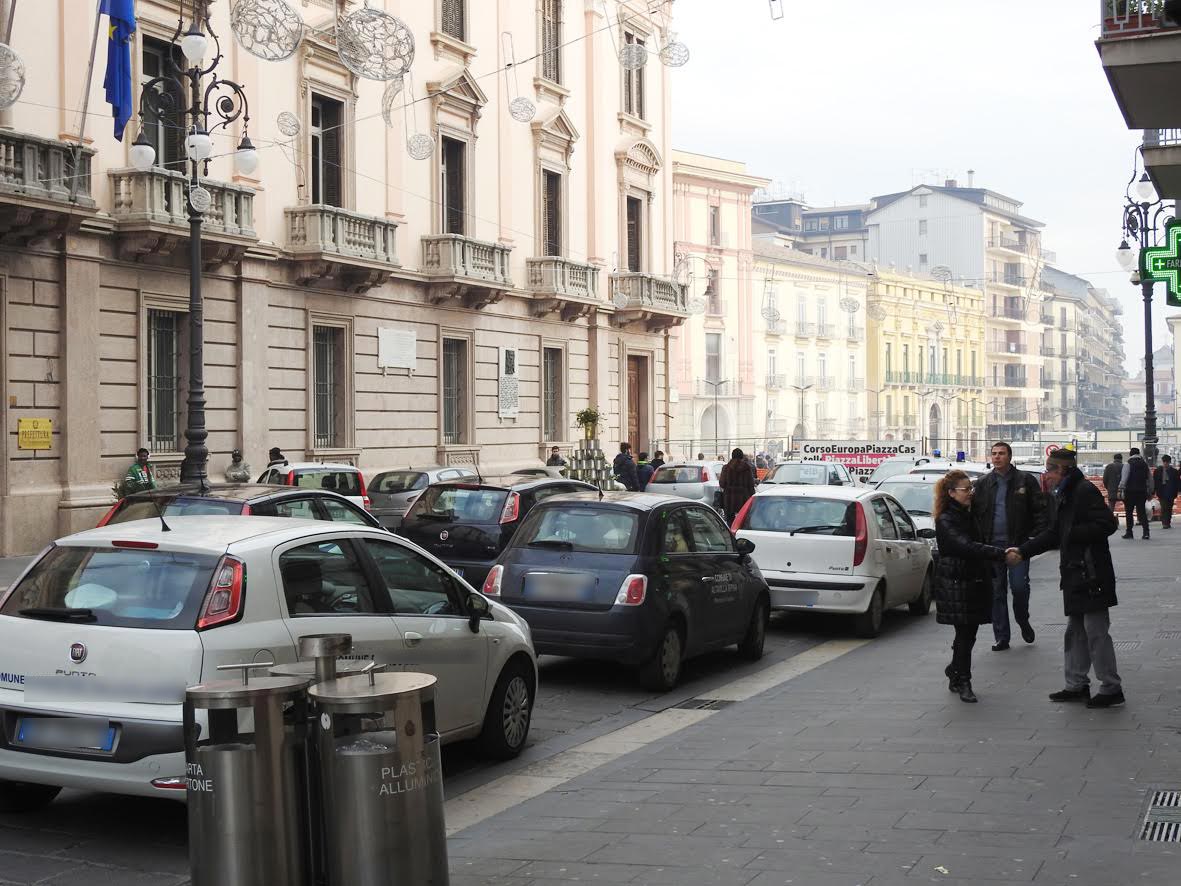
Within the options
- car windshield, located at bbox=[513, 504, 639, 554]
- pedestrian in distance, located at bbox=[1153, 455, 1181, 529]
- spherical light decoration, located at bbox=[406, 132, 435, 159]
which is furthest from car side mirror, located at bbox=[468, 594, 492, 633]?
pedestrian in distance, located at bbox=[1153, 455, 1181, 529]

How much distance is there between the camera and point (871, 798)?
24.3ft

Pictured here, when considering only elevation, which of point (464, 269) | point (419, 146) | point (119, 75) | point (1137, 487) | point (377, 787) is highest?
point (419, 146)

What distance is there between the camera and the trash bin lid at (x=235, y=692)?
5.03 meters

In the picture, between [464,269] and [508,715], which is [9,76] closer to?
[508,715]

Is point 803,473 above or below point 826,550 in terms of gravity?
above

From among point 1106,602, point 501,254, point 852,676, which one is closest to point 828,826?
point 1106,602

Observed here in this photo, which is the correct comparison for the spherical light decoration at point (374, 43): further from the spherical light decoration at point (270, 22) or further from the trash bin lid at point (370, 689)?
the trash bin lid at point (370, 689)

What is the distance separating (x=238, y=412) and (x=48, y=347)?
181 inches

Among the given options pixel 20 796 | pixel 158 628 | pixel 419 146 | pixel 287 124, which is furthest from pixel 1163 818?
pixel 419 146

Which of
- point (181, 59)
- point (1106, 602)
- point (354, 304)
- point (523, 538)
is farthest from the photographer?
point (354, 304)

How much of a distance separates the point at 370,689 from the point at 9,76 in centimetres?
1428

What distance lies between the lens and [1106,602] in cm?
994

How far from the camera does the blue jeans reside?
13438 mm

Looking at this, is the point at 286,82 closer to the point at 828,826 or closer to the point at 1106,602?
the point at 1106,602
